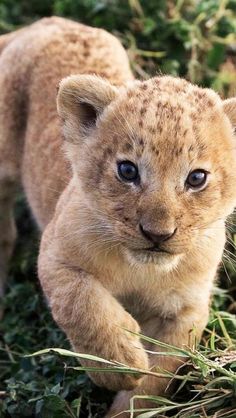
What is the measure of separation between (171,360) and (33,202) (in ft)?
5.74

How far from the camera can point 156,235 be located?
392cm

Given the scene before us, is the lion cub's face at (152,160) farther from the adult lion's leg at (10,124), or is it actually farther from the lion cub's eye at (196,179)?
the adult lion's leg at (10,124)

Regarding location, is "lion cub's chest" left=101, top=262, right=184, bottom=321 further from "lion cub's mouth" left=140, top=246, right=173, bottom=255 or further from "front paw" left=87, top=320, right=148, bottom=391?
"lion cub's mouth" left=140, top=246, right=173, bottom=255

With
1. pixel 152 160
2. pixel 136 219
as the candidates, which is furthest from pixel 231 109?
pixel 136 219

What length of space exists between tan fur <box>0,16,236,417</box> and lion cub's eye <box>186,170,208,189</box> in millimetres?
31

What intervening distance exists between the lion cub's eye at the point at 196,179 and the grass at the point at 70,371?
752 mm

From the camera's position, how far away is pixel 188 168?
160 inches

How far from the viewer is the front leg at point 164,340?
4613 mm

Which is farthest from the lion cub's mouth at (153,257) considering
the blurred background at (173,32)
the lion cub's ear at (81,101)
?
the blurred background at (173,32)

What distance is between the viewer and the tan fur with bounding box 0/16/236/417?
13.3ft

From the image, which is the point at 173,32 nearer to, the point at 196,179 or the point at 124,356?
the point at 196,179

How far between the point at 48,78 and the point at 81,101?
1.42 metres

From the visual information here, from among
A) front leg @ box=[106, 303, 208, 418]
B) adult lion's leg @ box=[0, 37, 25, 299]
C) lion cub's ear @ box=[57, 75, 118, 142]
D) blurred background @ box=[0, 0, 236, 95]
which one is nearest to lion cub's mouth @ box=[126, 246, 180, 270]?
front leg @ box=[106, 303, 208, 418]

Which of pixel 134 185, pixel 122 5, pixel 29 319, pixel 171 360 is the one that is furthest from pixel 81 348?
pixel 122 5
